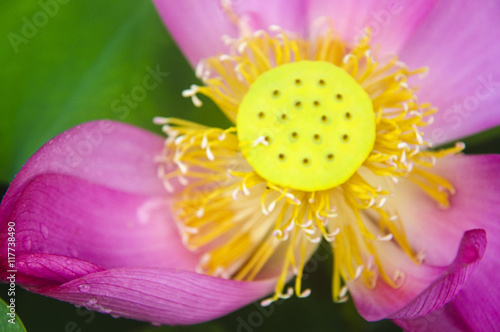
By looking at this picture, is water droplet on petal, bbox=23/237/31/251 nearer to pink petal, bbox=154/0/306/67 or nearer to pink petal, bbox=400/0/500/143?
pink petal, bbox=154/0/306/67

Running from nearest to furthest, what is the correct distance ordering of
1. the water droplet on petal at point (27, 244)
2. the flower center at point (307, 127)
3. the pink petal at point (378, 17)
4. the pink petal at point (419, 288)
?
the pink petal at point (419, 288) → the water droplet on petal at point (27, 244) → the flower center at point (307, 127) → the pink petal at point (378, 17)

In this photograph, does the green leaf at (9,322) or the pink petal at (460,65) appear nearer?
the green leaf at (9,322)

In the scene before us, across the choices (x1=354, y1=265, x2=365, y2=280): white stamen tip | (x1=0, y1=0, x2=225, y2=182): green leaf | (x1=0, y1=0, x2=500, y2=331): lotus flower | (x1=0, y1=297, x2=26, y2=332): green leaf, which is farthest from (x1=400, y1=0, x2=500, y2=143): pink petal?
(x1=0, y1=297, x2=26, y2=332): green leaf

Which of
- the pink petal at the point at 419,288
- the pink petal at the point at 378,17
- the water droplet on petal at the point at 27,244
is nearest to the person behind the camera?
the pink petal at the point at 419,288

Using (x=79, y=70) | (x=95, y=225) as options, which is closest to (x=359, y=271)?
(x=95, y=225)

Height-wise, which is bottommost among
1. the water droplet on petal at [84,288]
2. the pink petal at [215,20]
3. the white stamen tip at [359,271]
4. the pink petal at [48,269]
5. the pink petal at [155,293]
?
the white stamen tip at [359,271]

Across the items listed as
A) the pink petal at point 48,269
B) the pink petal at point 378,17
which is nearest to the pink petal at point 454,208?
the pink petal at point 378,17

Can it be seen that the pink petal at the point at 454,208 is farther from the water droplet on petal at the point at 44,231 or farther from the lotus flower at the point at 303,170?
the water droplet on petal at the point at 44,231

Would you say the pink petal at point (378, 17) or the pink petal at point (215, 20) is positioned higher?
the pink petal at point (215, 20)
